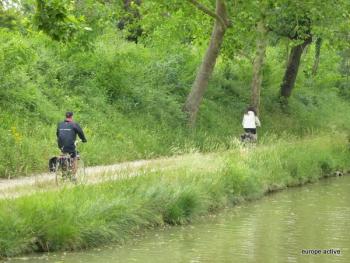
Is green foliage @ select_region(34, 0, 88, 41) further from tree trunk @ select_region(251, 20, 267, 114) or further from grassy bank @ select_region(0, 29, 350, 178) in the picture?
tree trunk @ select_region(251, 20, 267, 114)

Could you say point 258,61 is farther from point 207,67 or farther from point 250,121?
point 250,121

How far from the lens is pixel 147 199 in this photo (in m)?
16.2

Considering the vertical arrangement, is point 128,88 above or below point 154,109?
above

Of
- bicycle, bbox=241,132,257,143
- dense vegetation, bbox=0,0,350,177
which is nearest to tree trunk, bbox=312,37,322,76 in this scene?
dense vegetation, bbox=0,0,350,177

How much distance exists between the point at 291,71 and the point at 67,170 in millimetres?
22551

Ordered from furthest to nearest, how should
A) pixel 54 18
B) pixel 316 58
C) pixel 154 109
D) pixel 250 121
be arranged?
1. pixel 316 58
2. pixel 154 109
3. pixel 250 121
4. pixel 54 18

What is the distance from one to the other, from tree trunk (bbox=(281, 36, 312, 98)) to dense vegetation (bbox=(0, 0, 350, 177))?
58 centimetres

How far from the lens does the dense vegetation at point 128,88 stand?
2398 cm

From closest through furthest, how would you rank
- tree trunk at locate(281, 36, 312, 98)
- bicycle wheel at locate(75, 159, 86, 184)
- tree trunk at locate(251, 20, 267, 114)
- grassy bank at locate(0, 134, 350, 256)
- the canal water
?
grassy bank at locate(0, 134, 350, 256)
the canal water
bicycle wheel at locate(75, 159, 86, 184)
tree trunk at locate(251, 20, 267, 114)
tree trunk at locate(281, 36, 312, 98)

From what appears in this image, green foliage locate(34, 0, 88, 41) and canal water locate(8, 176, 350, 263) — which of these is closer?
green foliage locate(34, 0, 88, 41)

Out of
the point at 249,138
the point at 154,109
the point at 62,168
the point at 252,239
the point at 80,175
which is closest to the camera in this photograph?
the point at 252,239

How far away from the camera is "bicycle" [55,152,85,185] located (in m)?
17.7

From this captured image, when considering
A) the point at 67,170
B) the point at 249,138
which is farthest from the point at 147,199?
the point at 249,138

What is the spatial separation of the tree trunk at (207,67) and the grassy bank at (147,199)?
461 centimetres
